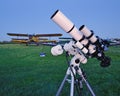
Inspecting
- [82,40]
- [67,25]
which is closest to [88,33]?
[82,40]

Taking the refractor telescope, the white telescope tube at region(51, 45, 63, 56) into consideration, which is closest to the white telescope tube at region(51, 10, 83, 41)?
the refractor telescope

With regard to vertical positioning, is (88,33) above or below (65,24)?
below

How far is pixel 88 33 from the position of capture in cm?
451

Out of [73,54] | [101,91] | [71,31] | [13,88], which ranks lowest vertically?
[101,91]

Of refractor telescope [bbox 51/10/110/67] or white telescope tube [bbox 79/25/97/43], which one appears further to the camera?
white telescope tube [bbox 79/25/97/43]

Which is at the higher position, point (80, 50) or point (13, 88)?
point (80, 50)

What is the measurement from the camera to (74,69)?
4.58m

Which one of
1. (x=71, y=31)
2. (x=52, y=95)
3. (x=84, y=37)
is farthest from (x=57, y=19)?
(x=52, y=95)

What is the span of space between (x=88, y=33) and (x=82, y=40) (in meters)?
0.16

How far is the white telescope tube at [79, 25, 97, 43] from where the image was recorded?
14.7ft

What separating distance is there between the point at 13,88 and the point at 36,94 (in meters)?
1.07

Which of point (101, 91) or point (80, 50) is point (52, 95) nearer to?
point (101, 91)

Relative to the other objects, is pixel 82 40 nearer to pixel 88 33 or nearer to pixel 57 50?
pixel 88 33

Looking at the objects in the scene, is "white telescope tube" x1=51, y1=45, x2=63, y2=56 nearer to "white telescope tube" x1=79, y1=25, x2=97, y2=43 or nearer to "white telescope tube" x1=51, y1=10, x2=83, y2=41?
"white telescope tube" x1=51, y1=10, x2=83, y2=41
